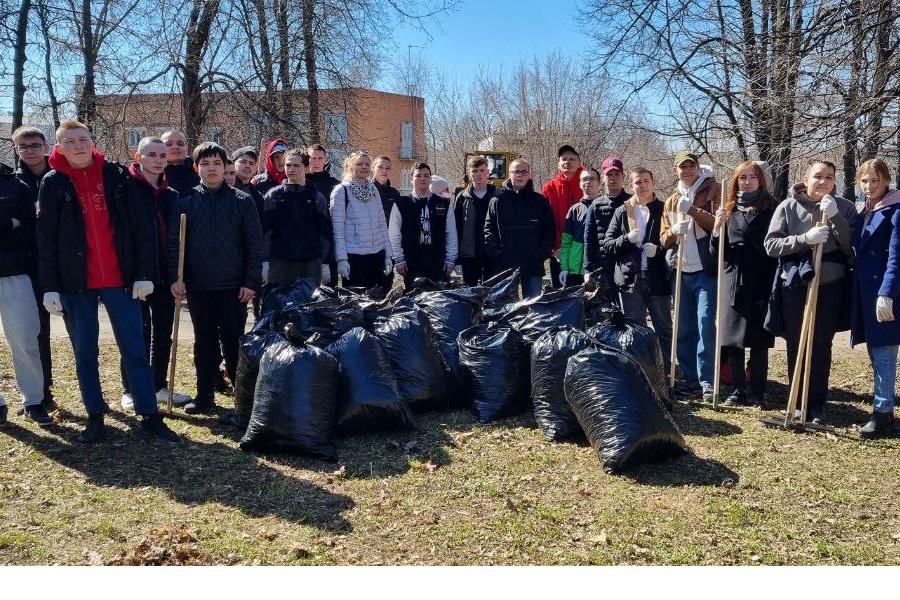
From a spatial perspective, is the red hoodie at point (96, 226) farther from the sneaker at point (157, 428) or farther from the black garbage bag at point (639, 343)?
the black garbage bag at point (639, 343)

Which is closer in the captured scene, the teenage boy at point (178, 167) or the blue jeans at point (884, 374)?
the blue jeans at point (884, 374)

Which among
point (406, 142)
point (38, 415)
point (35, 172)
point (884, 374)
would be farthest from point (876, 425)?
point (406, 142)

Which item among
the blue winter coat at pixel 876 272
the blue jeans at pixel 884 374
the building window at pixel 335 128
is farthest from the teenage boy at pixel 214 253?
the building window at pixel 335 128

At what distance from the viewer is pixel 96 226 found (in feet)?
14.3

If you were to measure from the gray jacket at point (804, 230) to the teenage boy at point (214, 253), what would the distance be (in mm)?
3478

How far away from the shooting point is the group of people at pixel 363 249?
4391 millimetres

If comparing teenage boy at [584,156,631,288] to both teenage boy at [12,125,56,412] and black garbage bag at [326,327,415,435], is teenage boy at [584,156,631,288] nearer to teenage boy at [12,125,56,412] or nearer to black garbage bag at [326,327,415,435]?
black garbage bag at [326,327,415,435]

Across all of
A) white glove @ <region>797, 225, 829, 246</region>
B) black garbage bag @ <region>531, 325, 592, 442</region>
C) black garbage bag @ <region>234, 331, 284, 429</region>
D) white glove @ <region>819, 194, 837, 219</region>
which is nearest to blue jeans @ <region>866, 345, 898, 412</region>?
white glove @ <region>797, 225, 829, 246</region>

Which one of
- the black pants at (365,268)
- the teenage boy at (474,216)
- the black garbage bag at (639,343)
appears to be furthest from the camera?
the teenage boy at (474,216)

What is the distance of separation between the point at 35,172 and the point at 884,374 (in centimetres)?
567

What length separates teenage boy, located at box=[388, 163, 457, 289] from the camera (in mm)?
6809

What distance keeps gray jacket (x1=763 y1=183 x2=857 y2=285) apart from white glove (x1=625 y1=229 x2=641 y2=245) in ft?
3.01

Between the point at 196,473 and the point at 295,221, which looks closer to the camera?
the point at 196,473

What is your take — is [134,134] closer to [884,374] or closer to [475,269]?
[475,269]
